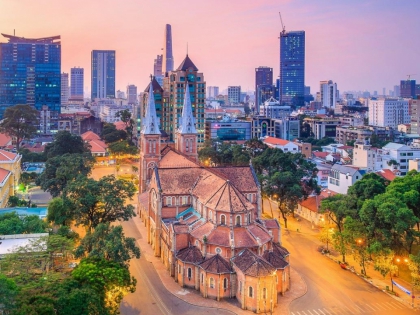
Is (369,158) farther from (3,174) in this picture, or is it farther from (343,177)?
(3,174)

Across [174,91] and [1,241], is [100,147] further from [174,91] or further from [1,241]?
[1,241]

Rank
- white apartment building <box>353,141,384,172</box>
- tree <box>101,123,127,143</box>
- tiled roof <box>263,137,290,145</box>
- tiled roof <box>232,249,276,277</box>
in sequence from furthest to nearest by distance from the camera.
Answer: tree <box>101,123,127,143</box> → tiled roof <box>263,137,290,145</box> → white apartment building <box>353,141,384,172</box> → tiled roof <box>232,249,276,277</box>

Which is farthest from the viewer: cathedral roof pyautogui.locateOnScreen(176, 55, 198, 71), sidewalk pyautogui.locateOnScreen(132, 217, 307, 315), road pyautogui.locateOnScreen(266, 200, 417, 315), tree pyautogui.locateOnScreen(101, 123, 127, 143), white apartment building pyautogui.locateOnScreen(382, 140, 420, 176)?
tree pyautogui.locateOnScreen(101, 123, 127, 143)

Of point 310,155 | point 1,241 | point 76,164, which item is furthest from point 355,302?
point 310,155

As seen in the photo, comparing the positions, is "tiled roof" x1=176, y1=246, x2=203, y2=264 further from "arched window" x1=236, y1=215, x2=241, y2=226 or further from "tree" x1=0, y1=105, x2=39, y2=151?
"tree" x1=0, y1=105, x2=39, y2=151

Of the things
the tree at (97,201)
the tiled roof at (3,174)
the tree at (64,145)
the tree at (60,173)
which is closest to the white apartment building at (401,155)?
the tree at (60,173)

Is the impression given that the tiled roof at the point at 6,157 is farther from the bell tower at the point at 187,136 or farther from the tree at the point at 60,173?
the bell tower at the point at 187,136

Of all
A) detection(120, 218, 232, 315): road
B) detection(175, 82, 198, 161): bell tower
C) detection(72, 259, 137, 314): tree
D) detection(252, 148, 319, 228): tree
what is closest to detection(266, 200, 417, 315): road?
detection(120, 218, 232, 315): road
